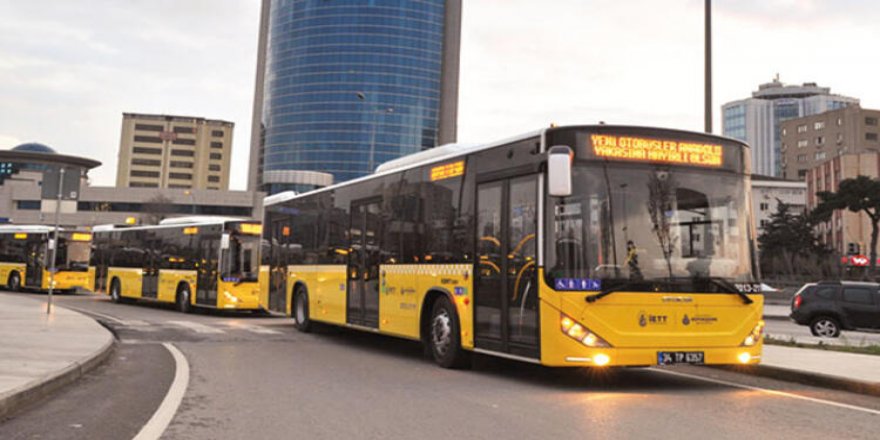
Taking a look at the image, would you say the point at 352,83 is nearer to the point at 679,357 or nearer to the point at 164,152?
the point at 164,152

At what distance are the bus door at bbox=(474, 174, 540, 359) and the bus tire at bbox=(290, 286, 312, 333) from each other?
7.36 metres

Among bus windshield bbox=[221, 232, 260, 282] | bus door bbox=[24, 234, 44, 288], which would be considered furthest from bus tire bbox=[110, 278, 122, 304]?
bus windshield bbox=[221, 232, 260, 282]

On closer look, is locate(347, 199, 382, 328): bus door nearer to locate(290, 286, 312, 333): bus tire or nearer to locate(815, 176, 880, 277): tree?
locate(290, 286, 312, 333): bus tire

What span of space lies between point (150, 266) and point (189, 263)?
3861 millimetres

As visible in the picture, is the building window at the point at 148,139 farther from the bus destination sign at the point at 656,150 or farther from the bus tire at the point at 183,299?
the bus destination sign at the point at 656,150

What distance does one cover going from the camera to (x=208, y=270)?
78.5 feet

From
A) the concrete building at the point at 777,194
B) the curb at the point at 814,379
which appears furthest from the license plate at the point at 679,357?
the concrete building at the point at 777,194

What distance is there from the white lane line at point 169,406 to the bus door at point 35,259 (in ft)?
93.1

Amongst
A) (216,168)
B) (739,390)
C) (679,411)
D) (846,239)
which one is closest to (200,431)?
(679,411)

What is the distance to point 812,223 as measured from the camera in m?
72.2

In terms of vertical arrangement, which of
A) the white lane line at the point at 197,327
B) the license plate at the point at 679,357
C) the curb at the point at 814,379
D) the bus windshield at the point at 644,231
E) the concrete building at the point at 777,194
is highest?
the concrete building at the point at 777,194

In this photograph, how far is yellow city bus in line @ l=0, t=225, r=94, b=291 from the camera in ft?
117

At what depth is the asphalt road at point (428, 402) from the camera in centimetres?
636

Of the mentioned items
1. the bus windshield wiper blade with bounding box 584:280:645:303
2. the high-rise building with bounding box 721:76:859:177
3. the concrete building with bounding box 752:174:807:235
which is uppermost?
the high-rise building with bounding box 721:76:859:177
